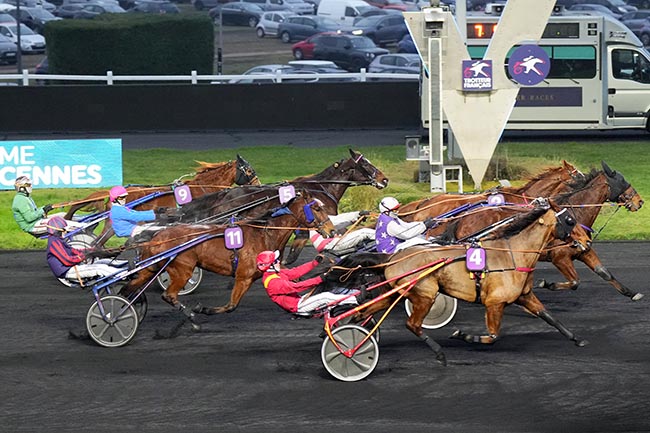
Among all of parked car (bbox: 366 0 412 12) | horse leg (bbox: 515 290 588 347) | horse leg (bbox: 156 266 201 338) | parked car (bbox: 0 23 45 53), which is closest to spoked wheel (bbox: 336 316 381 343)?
horse leg (bbox: 515 290 588 347)

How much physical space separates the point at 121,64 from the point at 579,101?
59.4 feet

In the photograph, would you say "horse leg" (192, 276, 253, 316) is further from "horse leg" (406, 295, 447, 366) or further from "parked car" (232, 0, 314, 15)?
"parked car" (232, 0, 314, 15)

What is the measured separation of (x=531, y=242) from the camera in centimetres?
1145

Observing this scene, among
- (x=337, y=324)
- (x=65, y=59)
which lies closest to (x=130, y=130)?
(x=65, y=59)

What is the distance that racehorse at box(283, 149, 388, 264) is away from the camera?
14914mm

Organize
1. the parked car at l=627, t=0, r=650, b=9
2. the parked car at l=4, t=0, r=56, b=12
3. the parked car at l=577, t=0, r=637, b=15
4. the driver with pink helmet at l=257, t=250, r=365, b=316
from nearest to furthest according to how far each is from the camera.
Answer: the driver with pink helmet at l=257, t=250, r=365, b=316
the parked car at l=4, t=0, r=56, b=12
the parked car at l=577, t=0, r=637, b=15
the parked car at l=627, t=0, r=650, b=9

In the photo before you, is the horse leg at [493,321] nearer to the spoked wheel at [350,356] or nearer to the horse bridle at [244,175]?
the spoked wheel at [350,356]

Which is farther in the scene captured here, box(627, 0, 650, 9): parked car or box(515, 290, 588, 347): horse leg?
box(627, 0, 650, 9): parked car

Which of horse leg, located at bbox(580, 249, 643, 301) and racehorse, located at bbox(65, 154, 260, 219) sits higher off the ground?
racehorse, located at bbox(65, 154, 260, 219)

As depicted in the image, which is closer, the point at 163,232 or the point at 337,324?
the point at 337,324

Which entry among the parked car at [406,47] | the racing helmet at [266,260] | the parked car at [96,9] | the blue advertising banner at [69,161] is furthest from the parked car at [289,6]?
the racing helmet at [266,260]

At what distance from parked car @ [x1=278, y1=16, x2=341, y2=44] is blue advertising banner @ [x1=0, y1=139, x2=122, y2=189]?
34.9 meters

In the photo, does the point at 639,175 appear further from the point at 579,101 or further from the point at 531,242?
the point at 531,242

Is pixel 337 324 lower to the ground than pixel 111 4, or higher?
lower
